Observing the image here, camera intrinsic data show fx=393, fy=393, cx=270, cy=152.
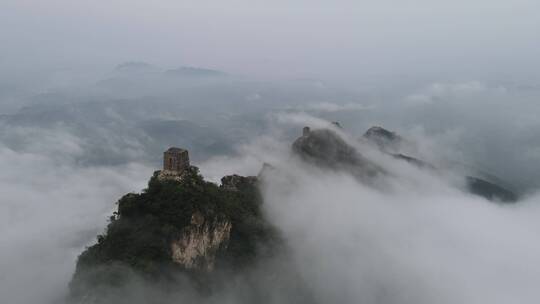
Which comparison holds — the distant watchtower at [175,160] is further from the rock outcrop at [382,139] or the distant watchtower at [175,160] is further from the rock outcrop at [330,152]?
the rock outcrop at [382,139]

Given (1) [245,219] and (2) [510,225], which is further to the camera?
(2) [510,225]

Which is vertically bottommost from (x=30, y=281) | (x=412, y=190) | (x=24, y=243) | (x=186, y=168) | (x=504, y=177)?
(x=30, y=281)

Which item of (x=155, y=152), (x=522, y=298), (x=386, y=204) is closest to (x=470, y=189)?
(x=386, y=204)

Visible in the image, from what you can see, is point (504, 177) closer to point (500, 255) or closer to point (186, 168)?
point (500, 255)

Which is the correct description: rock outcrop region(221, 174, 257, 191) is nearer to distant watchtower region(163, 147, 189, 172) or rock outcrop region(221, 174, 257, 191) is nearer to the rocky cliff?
the rocky cliff

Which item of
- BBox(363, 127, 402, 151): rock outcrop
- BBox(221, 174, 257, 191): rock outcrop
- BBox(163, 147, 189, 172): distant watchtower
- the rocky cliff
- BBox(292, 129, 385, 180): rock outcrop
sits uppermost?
BBox(363, 127, 402, 151): rock outcrop

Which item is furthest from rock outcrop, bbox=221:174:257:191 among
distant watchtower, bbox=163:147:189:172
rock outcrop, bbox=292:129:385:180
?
rock outcrop, bbox=292:129:385:180

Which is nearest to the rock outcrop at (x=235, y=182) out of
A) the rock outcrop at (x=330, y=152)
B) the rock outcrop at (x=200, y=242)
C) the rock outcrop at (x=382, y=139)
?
the rock outcrop at (x=200, y=242)

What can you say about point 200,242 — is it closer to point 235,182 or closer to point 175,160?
point 175,160

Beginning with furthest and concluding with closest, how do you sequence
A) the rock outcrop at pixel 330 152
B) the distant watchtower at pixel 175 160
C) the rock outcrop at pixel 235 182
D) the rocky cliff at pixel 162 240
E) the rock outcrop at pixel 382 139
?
the rock outcrop at pixel 382 139 → the rock outcrop at pixel 330 152 → the rock outcrop at pixel 235 182 → the distant watchtower at pixel 175 160 → the rocky cliff at pixel 162 240

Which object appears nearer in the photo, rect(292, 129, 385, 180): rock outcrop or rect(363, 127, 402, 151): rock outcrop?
rect(292, 129, 385, 180): rock outcrop

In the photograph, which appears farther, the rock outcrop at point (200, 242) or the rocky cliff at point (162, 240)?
the rock outcrop at point (200, 242)
